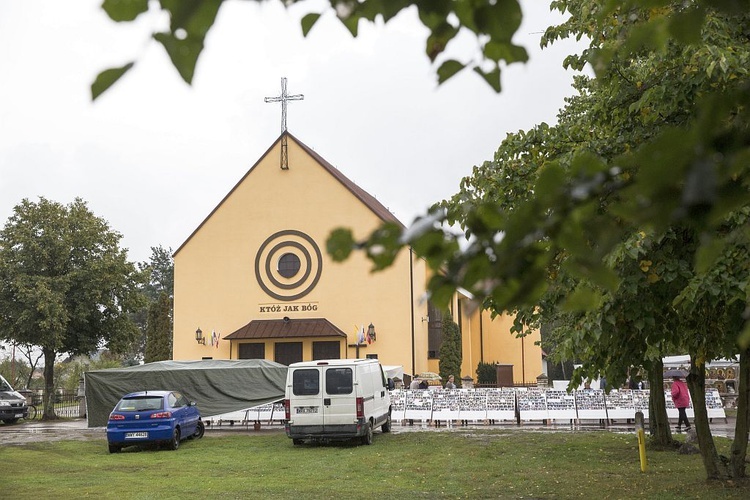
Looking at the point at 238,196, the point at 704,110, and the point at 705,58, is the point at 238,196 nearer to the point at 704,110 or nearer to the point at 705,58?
the point at 705,58

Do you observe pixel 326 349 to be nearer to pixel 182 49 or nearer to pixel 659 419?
pixel 659 419

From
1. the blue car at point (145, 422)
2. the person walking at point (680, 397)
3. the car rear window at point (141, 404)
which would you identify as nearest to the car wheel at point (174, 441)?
the blue car at point (145, 422)

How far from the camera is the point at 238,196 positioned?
4512cm

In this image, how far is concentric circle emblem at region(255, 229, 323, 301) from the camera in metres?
43.6

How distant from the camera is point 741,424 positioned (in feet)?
39.0

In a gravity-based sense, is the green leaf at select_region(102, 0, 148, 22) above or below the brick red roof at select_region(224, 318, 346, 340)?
below

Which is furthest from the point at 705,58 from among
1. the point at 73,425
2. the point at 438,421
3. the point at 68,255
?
the point at 68,255

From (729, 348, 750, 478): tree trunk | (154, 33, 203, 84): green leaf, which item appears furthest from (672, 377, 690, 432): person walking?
(154, 33, 203, 84): green leaf

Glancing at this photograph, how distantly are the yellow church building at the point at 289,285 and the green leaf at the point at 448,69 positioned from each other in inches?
1538

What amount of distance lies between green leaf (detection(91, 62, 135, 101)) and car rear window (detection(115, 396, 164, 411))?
19.9 meters

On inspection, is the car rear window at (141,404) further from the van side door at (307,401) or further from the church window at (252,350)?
the church window at (252,350)

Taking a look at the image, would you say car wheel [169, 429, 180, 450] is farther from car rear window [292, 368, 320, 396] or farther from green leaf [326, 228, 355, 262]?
green leaf [326, 228, 355, 262]

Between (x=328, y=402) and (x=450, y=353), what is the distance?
2448cm

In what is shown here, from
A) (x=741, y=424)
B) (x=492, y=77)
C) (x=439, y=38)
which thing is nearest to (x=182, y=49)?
(x=439, y=38)
